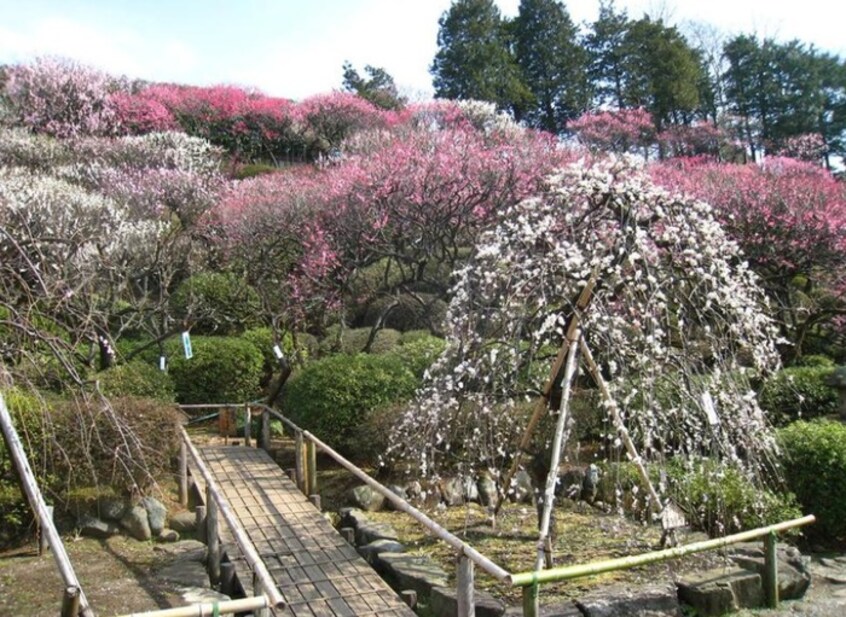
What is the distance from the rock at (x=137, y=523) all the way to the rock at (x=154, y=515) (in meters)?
0.05

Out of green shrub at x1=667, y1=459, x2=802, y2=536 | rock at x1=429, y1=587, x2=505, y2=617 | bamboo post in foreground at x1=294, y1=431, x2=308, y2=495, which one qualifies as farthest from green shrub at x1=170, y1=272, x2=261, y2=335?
rock at x1=429, y1=587, x2=505, y2=617

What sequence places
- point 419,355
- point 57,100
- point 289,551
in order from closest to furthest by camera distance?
point 289,551, point 419,355, point 57,100

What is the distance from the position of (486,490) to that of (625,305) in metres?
3.31

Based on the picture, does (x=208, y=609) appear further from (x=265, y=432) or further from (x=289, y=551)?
(x=265, y=432)

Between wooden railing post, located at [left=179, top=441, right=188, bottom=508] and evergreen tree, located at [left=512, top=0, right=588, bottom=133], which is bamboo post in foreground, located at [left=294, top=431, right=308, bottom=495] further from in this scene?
evergreen tree, located at [left=512, top=0, right=588, bottom=133]

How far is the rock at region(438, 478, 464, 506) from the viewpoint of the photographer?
850 cm

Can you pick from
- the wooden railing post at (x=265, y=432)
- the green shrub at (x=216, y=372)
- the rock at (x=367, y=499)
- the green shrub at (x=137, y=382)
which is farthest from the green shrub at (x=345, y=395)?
the green shrub at (x=216, y=372)

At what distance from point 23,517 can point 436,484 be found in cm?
433

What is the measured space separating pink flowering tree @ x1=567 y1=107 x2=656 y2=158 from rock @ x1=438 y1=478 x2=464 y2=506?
937 inches

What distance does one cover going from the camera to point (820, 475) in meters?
7.57

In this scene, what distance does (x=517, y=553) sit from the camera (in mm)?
6609

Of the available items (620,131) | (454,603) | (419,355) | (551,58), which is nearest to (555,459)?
(454,603)

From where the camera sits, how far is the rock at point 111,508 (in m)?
7.93

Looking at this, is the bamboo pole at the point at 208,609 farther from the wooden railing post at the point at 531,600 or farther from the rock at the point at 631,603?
the rock at the point at 631,603
